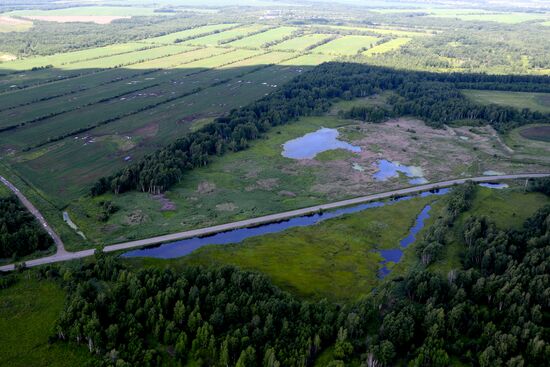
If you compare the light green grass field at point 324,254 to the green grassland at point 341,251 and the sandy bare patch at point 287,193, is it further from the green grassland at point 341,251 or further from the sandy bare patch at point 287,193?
the sandy bare patch at point 287,193

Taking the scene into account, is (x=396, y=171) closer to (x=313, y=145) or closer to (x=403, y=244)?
(x=313, y=145)

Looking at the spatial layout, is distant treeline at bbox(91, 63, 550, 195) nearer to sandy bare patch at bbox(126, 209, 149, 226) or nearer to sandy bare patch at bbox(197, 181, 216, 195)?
sandy bare patch at bbox(197, 181, 216, 195)

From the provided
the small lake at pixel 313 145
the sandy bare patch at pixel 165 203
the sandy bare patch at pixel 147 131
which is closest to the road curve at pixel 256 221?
the sandy bare patch at pixel 165 203

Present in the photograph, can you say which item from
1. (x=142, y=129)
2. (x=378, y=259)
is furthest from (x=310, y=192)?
(x=142, y=129)

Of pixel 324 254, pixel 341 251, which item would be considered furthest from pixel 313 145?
pixel 324 254

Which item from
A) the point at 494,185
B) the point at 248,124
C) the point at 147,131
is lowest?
the point at 494,185

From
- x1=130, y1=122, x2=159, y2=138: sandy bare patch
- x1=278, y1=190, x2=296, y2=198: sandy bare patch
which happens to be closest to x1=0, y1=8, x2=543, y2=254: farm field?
x1=130, y1=122, x2=159, y2=138: sandy bare patch

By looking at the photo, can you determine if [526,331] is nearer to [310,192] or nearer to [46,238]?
[310,192]
